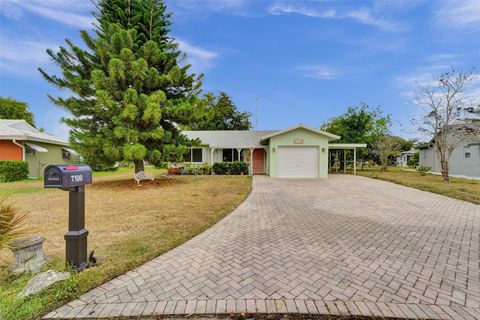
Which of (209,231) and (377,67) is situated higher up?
(377,67)

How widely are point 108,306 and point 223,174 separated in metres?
15.7

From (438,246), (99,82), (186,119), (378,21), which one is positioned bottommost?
(438,246)

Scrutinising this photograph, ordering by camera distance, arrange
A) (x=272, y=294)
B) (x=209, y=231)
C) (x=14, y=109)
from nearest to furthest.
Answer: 1. (x=272, y=294)
2. (x=209, y=231)
3. (x=14, y=109)

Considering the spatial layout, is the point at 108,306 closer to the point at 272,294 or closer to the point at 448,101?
the point at 272,294

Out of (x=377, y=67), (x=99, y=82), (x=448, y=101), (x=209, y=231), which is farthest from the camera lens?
(x=377, y=67)

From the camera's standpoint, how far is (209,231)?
4793 mm

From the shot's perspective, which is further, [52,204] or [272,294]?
[52,204]

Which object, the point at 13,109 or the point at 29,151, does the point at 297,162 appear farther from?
the point at 13,109

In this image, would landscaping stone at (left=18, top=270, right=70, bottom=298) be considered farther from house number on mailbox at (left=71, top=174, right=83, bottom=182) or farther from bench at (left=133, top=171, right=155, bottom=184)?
bench at (left=133, top=171, right=155, bottom=184)

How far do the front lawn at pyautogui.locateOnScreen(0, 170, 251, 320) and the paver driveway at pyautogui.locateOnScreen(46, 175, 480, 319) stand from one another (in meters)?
0.26

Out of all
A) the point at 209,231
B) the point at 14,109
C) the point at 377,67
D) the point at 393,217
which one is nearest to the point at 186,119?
the point at 209,231

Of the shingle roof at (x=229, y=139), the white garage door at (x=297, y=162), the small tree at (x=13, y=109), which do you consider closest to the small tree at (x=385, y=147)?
the white garage door at (x=297, y=162)

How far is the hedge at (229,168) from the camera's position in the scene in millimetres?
17922

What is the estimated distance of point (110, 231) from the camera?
15.5ft
